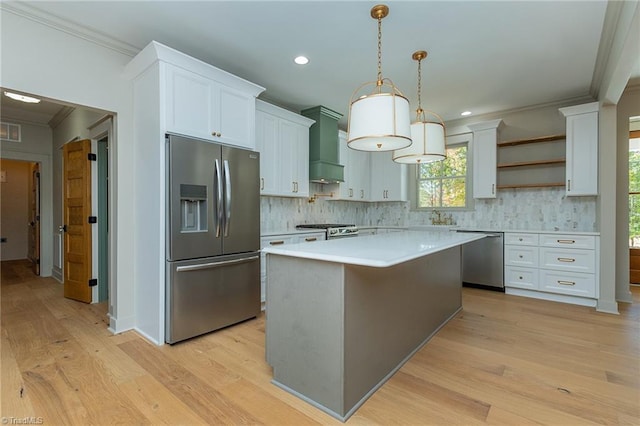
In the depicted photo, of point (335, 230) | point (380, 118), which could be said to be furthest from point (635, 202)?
point (380, 118)

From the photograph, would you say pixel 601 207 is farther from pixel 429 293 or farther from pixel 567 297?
pixel 429 293

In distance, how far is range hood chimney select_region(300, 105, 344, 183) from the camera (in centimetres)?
459

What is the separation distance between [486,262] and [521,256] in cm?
45

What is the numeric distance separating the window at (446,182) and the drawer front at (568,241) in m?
1.32

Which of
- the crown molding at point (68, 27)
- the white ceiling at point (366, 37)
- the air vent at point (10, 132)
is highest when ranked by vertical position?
the white ceiling at point (366, 37)

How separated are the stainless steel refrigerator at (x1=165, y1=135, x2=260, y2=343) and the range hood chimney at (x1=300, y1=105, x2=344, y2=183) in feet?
4.75

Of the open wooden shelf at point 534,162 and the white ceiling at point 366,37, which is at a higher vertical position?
the white ceiling at point 366,37

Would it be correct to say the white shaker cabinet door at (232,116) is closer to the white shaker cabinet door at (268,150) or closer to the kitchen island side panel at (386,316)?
the white shaker cabinet door at (268,150)

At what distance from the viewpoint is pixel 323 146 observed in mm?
4629

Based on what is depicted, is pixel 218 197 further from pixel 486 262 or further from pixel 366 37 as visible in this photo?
pixel 486 262

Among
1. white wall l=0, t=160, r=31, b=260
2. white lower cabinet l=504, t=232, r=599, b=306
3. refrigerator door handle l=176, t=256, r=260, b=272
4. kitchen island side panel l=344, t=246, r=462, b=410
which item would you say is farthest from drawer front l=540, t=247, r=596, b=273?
white wall l=0, t=160, r=31, b=260

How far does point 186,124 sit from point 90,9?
1.05 meters

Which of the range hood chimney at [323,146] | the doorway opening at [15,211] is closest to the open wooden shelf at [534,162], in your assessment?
the range hood chimney at [323,146]

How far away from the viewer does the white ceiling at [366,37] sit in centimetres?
240
